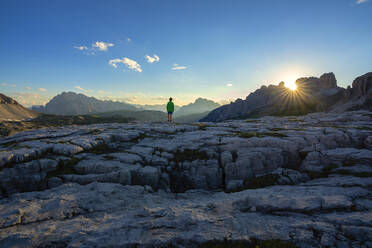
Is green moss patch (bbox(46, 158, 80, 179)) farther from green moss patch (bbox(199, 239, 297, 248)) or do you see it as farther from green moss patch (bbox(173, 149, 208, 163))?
green moss patch (bbox(199, 239, 297, 248))

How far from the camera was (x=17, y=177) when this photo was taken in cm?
1223

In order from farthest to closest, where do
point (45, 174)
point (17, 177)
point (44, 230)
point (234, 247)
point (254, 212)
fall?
1. point (45, 174)
2. point (17, 177)
3. point (254, 212)
4. point (44, 230)
5. point (234, 247)

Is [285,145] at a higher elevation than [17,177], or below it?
higher

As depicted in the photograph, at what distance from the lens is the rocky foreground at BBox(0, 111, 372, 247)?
279 inches

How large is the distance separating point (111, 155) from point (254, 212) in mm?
13501

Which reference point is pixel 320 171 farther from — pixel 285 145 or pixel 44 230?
pixel 44 230

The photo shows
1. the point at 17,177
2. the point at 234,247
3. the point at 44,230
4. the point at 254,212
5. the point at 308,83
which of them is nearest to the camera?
the point at 234,247

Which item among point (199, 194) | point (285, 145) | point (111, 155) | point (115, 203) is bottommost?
point (199, 194)

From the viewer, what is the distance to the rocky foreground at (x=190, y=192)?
7.09 metres

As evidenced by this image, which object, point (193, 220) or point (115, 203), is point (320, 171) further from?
point (115, 203)

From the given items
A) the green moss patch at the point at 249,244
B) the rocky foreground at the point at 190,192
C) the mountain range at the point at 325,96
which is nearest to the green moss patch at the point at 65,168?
the rocky foreground at the point at 190,192

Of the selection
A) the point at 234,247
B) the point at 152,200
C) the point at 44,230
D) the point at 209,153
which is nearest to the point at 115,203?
the point at 152,200

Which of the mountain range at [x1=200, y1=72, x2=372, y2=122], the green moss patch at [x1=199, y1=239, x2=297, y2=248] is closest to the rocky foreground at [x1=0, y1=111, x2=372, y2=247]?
the green moss patch at [x1=199, y1=239, x2=297, y2=248]

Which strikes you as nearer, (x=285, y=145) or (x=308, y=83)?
(x=285, y=145)
